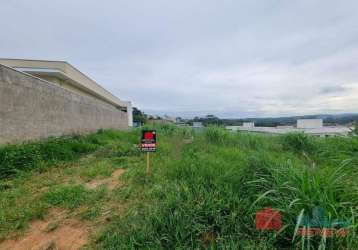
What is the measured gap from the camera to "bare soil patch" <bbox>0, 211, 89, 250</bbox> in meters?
1.97

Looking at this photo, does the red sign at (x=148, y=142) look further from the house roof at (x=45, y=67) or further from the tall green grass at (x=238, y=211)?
the house roof at (x=45, y=67)

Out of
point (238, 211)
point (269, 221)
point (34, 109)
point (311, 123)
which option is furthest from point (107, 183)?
point (311, 123)

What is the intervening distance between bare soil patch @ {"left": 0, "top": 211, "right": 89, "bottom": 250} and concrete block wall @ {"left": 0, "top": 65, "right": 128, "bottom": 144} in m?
3.43

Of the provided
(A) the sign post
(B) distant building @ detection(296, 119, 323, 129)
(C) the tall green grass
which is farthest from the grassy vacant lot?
(B) distant building @ detection(296, 119, 323, 129)

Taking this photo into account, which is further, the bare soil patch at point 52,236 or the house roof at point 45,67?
the house roof at point 45,67

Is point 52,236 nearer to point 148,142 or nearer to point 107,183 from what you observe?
point 107,183

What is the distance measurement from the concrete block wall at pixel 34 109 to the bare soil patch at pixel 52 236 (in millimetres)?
3426

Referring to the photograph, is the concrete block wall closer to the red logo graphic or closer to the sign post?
the sign post

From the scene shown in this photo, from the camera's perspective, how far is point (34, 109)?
5820mm

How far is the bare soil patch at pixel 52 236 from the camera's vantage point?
6.45ft

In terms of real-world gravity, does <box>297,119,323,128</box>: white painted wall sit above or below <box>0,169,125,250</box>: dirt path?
above

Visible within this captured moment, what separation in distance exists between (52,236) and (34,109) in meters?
4.98

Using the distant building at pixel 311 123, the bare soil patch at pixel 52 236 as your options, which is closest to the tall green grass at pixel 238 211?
the bare soil patch at pixel 52 236

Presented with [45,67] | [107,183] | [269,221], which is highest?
[45,67]
